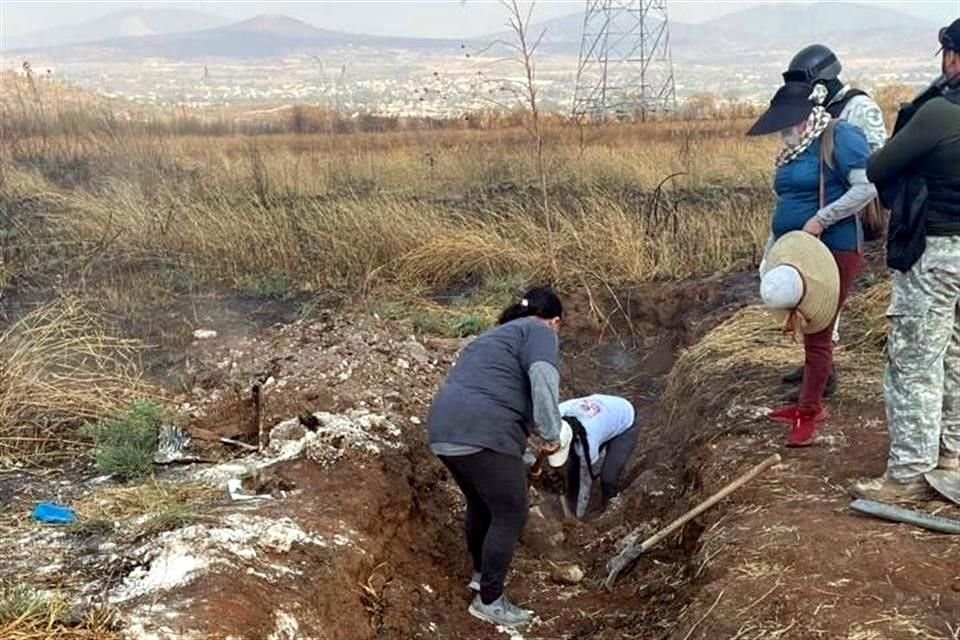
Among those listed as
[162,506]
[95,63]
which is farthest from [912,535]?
[95,63]

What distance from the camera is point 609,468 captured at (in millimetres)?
6547

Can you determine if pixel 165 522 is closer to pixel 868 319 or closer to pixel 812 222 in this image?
pixel 812 222

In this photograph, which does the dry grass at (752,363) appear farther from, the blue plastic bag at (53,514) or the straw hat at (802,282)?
the blue plastic bag at (53,514)

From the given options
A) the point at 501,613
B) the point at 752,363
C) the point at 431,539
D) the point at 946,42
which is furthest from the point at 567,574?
the point at 946,42

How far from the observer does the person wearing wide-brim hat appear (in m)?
4.97

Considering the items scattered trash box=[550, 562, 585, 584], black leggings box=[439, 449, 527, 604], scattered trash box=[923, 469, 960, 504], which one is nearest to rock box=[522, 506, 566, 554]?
scattered trash box=[550, 562, 585, 584]

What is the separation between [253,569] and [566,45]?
15973cm

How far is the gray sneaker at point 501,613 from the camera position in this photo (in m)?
4.93

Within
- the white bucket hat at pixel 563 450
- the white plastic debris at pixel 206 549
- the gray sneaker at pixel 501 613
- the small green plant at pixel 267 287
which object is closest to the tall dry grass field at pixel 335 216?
the small green plant at pixel 267 287

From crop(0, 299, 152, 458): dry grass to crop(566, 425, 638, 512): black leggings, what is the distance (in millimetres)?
2881

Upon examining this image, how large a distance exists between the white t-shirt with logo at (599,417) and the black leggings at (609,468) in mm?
67

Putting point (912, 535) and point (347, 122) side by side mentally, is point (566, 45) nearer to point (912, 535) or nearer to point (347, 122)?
point (347, 122)

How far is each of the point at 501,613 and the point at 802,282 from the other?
2.17m

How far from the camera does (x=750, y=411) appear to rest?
6.20 metres
